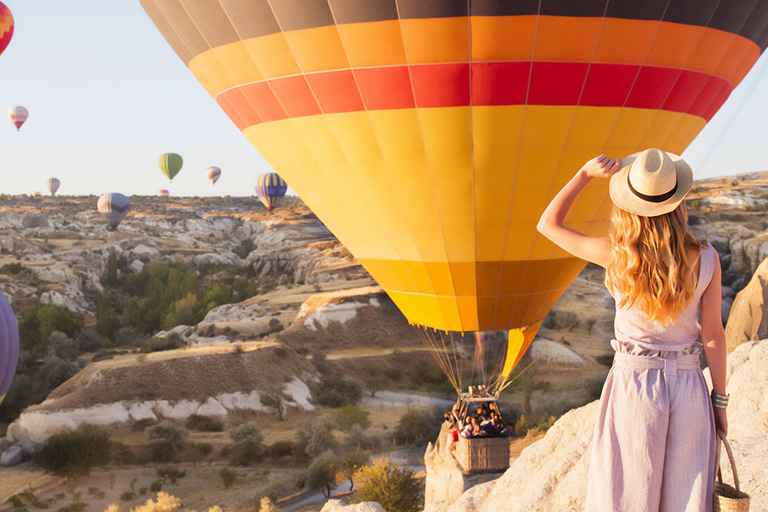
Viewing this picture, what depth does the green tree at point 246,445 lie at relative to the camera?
71.2 ft

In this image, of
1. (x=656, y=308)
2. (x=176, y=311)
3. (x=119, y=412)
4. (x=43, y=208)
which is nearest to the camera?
(x=656, y=308)

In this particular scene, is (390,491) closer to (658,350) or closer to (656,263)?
(658,350)

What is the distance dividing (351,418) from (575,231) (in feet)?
79.0

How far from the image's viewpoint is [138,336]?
3409 cm

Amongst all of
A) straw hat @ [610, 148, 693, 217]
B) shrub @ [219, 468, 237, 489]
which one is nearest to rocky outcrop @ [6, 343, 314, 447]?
shrub @ [219, 468, 237, 489]

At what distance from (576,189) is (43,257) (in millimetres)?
46581

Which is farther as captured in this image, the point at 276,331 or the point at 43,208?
the point at 43,208

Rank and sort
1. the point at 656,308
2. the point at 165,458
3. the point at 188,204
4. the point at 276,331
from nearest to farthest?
the point at 656,308
the point at 165,458
the point at 276,331
the point at 188,204

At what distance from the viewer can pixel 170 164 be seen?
54.0 metres

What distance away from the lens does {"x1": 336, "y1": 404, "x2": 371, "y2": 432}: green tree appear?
2516 centimetres

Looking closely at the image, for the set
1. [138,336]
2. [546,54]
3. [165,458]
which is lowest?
[165,458]

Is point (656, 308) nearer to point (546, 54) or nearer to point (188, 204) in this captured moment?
point (546, 54)

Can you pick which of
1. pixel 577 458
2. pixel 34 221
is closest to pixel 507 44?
pixel 577 458

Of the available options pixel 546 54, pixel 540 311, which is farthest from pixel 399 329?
pixel 546 54
